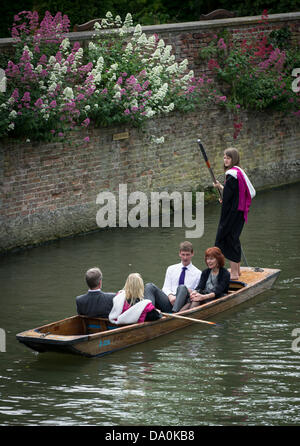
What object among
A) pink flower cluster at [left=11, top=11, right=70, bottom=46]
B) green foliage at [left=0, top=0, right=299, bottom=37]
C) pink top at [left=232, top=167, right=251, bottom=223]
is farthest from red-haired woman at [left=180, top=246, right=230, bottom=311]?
green foliage at [left=0, top=0, right=299, bottom=37]

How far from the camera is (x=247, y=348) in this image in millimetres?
8891

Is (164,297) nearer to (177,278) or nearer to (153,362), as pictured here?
(177,278)

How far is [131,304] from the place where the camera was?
29.7 feet

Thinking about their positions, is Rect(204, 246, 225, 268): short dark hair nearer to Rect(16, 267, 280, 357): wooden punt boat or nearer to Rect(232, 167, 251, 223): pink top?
Rect(16, 267, 280, 357): wooden punt boat

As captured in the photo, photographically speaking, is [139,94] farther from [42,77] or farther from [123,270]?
[123,270]

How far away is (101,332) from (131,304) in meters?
0.58

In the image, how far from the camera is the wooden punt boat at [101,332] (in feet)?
27.4

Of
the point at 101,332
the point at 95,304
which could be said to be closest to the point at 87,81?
the point at 95,304

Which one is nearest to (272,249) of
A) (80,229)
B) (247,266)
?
(247,266)

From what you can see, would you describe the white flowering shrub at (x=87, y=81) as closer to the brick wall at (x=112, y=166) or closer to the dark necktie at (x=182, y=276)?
the brick wall at (x=112, y=166)

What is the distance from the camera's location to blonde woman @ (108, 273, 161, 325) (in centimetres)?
894

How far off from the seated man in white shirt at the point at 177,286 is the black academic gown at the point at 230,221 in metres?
0.75

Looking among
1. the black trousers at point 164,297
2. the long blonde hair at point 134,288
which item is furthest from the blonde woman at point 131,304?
the black trousers at point 164,297

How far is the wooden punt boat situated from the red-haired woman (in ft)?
0.38
